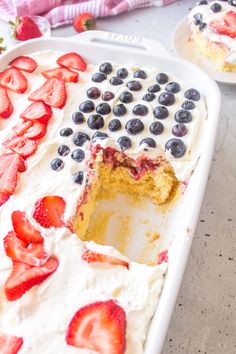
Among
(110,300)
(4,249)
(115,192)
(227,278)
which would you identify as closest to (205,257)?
(227,278)

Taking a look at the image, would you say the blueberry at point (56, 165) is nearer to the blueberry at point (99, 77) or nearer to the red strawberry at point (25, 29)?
the blueberry at point (99, 77)

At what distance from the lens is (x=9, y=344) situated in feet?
5.05

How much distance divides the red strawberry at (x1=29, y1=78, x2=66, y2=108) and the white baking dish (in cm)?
22

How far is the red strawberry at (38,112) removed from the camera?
A: 85.1 inches

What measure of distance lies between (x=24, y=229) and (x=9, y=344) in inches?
15.4

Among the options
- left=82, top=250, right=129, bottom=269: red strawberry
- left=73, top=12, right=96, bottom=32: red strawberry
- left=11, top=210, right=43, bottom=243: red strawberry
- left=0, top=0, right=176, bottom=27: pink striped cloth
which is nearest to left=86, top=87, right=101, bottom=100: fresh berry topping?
left=11, top=210, right=43, bottom=243: red strawberry

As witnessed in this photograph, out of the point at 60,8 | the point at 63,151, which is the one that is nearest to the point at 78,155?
the point at 63,151

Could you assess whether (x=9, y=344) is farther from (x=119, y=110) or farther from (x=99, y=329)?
(x=119, y=110)

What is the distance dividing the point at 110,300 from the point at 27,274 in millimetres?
262

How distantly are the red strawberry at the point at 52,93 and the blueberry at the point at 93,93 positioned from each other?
10 cm

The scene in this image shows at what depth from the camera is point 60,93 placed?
2250mm

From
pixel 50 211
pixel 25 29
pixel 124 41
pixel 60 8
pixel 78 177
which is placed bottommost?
pixel 50 211

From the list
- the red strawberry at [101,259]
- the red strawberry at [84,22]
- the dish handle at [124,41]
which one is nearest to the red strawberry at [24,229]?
A: the red strawberry at [101,259]

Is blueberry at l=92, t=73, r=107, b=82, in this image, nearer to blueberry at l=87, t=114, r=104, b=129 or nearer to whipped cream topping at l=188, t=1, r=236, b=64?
blueberry at l=87, t=114, r=104, b=129
